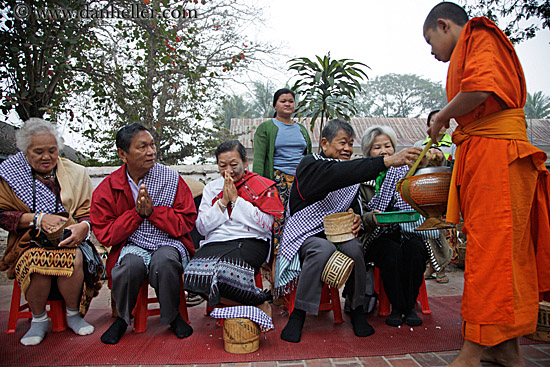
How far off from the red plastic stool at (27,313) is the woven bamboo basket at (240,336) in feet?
4.94

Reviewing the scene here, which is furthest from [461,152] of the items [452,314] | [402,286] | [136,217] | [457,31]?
[136,217]

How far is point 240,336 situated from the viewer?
107 inches

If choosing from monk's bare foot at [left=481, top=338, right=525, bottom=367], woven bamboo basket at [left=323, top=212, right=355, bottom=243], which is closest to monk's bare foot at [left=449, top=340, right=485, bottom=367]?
monk's bare foot at [left=481, top=338, right=525, bottom=367]

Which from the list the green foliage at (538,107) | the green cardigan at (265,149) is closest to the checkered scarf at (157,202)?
the green cardigan at (265,149)

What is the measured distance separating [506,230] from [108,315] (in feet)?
11.0

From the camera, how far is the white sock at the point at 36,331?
2.96 metres

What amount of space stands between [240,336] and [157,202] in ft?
4.39

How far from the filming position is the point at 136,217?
3.22 m

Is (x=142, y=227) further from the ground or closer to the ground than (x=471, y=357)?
further from the ground

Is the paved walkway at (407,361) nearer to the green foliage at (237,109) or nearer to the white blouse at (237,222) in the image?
the white blouse at (237,222)

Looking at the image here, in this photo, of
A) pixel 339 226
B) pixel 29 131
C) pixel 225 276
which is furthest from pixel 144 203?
pixel 339 226

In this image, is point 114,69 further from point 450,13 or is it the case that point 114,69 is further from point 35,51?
point 450,13

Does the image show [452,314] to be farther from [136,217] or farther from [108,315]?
[108,315]

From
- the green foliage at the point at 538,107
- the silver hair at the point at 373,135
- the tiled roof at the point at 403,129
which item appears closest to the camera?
the silver hair at the point at 373,135
